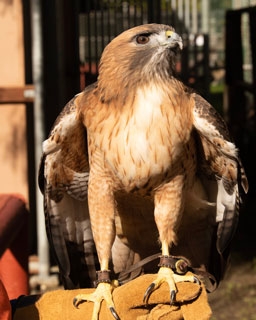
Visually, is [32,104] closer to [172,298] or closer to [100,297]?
[100,297]

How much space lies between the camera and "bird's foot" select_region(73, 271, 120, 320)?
3.17m

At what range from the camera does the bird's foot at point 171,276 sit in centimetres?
312

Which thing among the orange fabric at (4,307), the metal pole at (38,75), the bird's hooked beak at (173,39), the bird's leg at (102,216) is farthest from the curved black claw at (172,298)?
the metal pole at (38,75)

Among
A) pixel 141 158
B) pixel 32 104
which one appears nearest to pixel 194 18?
pixel 32 104

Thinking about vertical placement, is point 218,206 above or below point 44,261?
above

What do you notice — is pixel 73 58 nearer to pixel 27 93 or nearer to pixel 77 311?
pixel 27 93

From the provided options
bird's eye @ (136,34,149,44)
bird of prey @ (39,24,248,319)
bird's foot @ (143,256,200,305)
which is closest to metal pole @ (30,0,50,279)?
bird of prey @ (39,24,248,319)

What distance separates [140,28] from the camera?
3367 millimetres

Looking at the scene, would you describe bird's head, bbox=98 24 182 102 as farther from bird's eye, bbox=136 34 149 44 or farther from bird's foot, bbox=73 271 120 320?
bird's foot, bbox=73 271 120 320

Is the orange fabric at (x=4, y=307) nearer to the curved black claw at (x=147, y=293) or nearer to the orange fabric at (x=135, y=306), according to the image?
the orange fabric at (x=135, y=306)

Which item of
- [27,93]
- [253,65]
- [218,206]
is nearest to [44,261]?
[27,93]

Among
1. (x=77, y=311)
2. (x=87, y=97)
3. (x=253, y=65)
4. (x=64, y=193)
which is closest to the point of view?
(x=77, y=311)

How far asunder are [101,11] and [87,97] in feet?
15.9

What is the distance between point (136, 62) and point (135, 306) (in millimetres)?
1124
